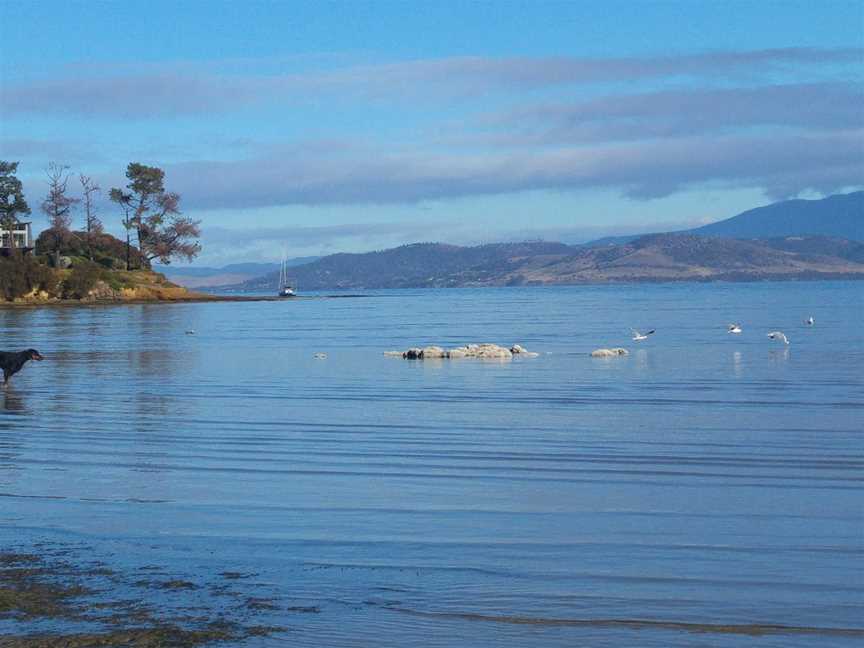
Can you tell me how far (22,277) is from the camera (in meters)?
97.8

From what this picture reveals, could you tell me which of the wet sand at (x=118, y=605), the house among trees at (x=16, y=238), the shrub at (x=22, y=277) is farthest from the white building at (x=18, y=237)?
the wet sand at (x=118, y=605)

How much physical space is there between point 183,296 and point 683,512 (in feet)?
376

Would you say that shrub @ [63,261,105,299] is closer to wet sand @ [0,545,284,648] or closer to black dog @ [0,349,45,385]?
black dog @ [0,349,45,385]

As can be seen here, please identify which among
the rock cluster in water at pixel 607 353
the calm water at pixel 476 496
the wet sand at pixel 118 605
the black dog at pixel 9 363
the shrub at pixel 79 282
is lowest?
the rock cluster in water at pixel 607 353

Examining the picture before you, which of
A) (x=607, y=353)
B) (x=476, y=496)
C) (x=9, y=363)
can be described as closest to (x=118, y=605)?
(x=476, y=496)

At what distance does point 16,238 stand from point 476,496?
112 m

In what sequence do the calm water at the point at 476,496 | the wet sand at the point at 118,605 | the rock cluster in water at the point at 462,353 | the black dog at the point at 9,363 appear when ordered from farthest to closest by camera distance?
1. the rock cluster in water at the point at 462,353
2. the black dog at the point at 9,363
3. the calm water at the point at 476,496
4. the wet sand at the point at 118,605

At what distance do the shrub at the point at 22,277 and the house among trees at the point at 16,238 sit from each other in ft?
27.9

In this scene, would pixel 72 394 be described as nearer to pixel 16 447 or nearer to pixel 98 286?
pixel 16 447

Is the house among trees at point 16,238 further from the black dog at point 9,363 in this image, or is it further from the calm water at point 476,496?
the calm water at point 476,496

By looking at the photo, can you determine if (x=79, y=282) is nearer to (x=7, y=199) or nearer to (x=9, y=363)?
(x=7, y=199)

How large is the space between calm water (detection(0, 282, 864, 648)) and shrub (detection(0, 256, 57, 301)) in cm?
7446

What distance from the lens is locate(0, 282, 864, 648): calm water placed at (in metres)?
7.68

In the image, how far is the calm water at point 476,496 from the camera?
7680mm
